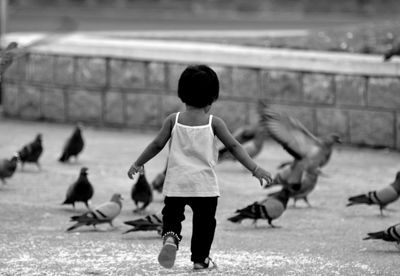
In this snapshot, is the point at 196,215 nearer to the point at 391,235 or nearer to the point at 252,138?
the point at 391,235

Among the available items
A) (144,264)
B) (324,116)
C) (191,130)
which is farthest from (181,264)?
(324,116)

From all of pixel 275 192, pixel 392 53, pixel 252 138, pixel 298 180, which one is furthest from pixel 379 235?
pixel 392 53

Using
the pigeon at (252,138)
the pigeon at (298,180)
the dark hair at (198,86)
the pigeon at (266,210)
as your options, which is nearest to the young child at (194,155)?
the dark hair at (198,86)

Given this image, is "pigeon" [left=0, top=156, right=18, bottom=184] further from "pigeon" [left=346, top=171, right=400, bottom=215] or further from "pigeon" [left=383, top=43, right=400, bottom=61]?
"pigeon" [left=383, top=43, right=400, bottom=61]

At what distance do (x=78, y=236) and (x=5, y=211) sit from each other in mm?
1110

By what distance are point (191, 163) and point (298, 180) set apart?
9.65 feet

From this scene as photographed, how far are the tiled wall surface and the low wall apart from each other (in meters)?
0.01

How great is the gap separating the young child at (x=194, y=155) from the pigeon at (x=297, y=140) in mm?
2223

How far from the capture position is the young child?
6.29 m

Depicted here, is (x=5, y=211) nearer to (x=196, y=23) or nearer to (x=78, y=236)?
(x=78, y=236)

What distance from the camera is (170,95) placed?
1285 centimetres

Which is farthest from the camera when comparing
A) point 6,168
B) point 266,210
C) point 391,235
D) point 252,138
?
point 252,138

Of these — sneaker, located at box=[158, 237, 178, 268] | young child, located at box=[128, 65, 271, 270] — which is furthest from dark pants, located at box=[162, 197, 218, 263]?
sneaker, located at box=[158, 237, 178, 268]

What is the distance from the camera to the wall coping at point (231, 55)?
11.7 metres
